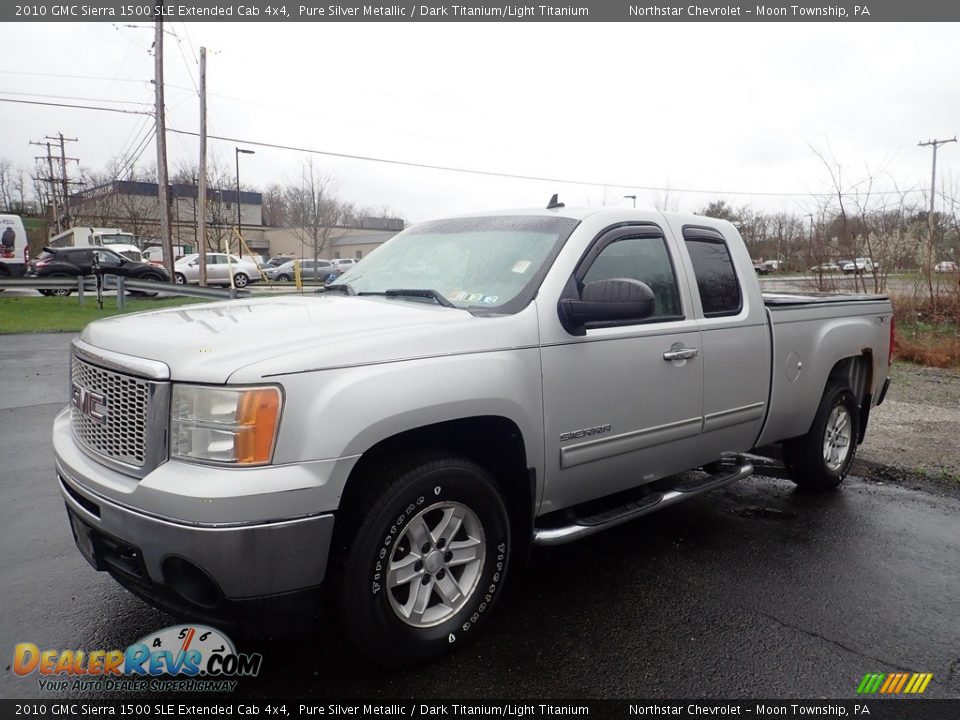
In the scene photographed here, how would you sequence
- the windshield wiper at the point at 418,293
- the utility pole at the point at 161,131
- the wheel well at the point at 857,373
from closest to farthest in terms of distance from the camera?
the windshield wiper at the point at 418,293
the wheel well at the point at 857,373
the utility pole at the point at 161,131

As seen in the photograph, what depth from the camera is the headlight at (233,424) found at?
2.40m

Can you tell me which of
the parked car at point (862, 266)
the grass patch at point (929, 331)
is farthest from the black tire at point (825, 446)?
the parked car at point (862, 266)

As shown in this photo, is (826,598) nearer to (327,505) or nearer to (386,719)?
(386,719)

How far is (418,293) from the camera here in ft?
11.7

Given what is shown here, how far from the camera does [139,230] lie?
48.2m

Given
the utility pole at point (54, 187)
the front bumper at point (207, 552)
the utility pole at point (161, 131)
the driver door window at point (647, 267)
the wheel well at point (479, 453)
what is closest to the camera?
the front bumper at point (207, 552)

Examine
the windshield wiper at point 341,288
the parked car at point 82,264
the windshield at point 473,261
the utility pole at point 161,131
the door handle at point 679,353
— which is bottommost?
the door handle at point 679,353

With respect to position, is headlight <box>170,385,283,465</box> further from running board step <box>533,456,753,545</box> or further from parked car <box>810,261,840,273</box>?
parked car <box>810,261,840,273</box>

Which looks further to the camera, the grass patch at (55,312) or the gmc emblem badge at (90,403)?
the grass patch at (55,312)

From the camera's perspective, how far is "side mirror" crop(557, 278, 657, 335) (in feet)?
10.2

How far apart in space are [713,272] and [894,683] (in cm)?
241

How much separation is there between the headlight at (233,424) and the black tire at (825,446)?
4.12m

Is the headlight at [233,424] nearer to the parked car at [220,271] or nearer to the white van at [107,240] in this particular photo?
the white van at [107,240]

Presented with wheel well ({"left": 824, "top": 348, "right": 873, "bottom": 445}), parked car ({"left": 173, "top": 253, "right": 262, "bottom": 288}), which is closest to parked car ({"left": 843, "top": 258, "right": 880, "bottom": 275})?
wheel well ({"left": 824, "top": 348, "right": 873, "bottom": 445})
